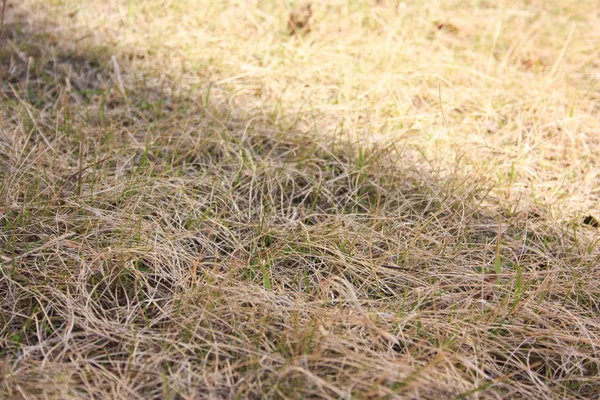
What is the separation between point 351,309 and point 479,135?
1255 millimetres

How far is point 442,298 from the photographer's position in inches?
65.4

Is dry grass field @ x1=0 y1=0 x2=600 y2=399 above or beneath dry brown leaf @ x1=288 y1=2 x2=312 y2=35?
beneath

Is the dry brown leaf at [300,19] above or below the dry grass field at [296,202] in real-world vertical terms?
above

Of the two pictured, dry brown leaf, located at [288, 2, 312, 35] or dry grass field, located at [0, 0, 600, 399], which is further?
dry brown leaf, located at [288, 2, 312, 35]

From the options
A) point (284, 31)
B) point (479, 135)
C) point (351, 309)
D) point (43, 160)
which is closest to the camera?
point (351, 309)

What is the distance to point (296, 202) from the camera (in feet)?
6.90

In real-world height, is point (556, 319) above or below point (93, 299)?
above

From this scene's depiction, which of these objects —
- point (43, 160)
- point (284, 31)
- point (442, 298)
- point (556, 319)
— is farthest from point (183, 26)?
point (556, 319)

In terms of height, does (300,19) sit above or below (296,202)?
above

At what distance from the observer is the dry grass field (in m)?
1.43

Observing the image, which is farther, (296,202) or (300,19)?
(300,19)

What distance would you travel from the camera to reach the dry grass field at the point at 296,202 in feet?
4.69

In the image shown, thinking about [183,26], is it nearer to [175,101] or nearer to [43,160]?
[175,101]

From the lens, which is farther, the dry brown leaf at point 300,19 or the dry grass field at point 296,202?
the dry brown leaf at point 300,19
